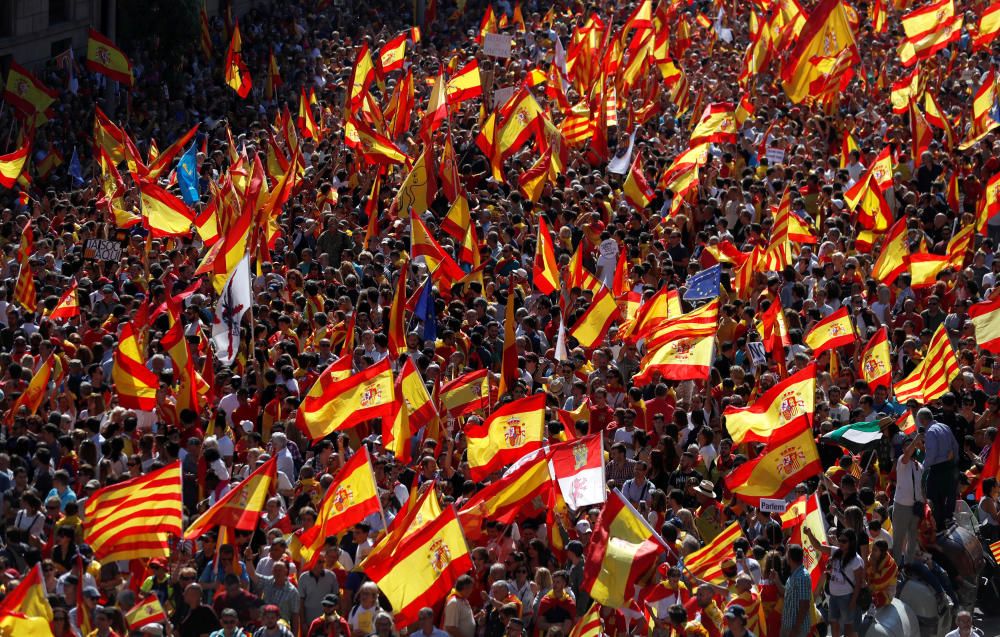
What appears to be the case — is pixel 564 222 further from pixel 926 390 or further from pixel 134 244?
pixel 926 390

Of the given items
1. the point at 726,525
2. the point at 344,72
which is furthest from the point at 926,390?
the point at 344,72

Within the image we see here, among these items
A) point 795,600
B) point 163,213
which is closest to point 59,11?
point 163,213

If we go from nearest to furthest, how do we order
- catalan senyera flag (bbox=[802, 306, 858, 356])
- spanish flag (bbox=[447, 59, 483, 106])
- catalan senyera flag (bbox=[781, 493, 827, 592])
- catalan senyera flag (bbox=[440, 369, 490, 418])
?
1. catalan senyera flag (bbox=[781, 493, 827, 592])
2. catalan senyera flag (bbox=[440, 369, 490, 418])
3. catalan senyera flag (bbox=[802, 306, 858, 356])
4. spanish flag (bbox=[447, 59, 483, 106])

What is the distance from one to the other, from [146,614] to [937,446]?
6124mm

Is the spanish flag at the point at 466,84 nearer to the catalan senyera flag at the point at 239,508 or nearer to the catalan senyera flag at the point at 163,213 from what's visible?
the catalan senyera flag at the point at 163,213

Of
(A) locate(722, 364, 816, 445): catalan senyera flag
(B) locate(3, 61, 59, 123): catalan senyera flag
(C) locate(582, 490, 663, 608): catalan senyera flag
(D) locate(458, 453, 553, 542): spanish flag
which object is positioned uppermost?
(B) locate(3, 61, 59, 123): catalan senyera flag

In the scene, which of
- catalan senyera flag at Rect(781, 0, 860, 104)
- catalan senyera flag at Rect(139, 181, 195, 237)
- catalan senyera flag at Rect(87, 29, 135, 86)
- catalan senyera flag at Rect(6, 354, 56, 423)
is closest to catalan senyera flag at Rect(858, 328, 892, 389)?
catalan senyera flag at Rect(6, 354, 56, 423)

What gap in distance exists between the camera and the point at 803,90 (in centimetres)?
2589

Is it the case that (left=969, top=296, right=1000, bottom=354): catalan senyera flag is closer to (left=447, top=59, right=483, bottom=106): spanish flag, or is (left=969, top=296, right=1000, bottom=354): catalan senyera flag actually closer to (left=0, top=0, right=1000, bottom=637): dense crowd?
(left=0, top=0, right=1000, bottom=637): dense crowd

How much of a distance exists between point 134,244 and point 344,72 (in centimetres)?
1234

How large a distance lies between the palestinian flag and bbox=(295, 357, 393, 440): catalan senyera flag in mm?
3339

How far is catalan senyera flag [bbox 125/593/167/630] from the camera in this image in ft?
A: 38.8

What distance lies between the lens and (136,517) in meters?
12.6

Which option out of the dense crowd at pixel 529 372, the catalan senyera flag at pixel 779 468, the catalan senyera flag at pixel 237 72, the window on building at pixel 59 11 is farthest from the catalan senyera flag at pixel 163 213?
the window on building at pixel 59 11
